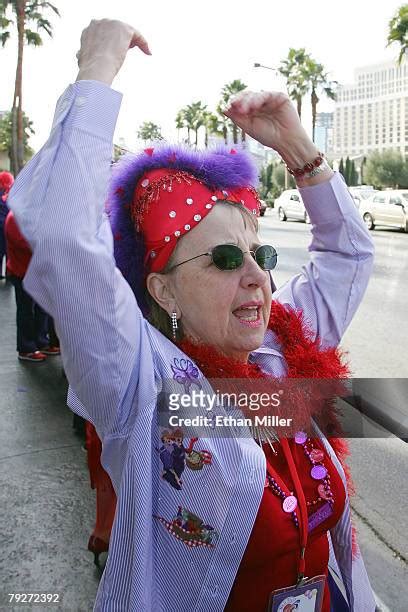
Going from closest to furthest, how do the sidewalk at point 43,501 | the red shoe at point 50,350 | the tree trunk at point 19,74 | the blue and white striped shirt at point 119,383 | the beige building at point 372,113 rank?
the blue and white striped shirt at point 119,383
the sidewalk at point 43,501
the red shoe at point 50,350
the tree trunk at point 19,74
the beige building at point 372,113

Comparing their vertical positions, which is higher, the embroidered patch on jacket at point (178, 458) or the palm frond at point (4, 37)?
the palm frond at point (4, 37)

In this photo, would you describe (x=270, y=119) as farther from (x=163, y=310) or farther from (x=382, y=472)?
(x=382, y=472)

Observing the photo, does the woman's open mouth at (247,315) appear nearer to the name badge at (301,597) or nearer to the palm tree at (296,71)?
the name badge at (301,597)

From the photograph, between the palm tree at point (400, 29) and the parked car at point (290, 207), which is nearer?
the palm tree at point (400, 29)

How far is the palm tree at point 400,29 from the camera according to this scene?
21.7 metres

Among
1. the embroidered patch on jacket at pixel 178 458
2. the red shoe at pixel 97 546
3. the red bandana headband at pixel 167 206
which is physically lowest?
the red shoe at pixel 97 546

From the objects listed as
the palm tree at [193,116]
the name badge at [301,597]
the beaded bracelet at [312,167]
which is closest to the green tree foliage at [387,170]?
the palm tree at [193,116]

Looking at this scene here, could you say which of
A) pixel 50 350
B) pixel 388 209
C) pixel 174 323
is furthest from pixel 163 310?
pixel 388 209

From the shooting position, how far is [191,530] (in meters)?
1.37

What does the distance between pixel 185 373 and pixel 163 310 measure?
240mm

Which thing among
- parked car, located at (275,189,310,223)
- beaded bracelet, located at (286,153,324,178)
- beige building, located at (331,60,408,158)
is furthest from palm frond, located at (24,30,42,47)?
beige building, located at (331,60,408,158)

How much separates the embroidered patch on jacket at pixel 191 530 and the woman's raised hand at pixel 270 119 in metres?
1.06

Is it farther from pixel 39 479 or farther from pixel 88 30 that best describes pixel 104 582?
pixel 39 479

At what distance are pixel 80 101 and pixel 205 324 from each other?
63 cm
